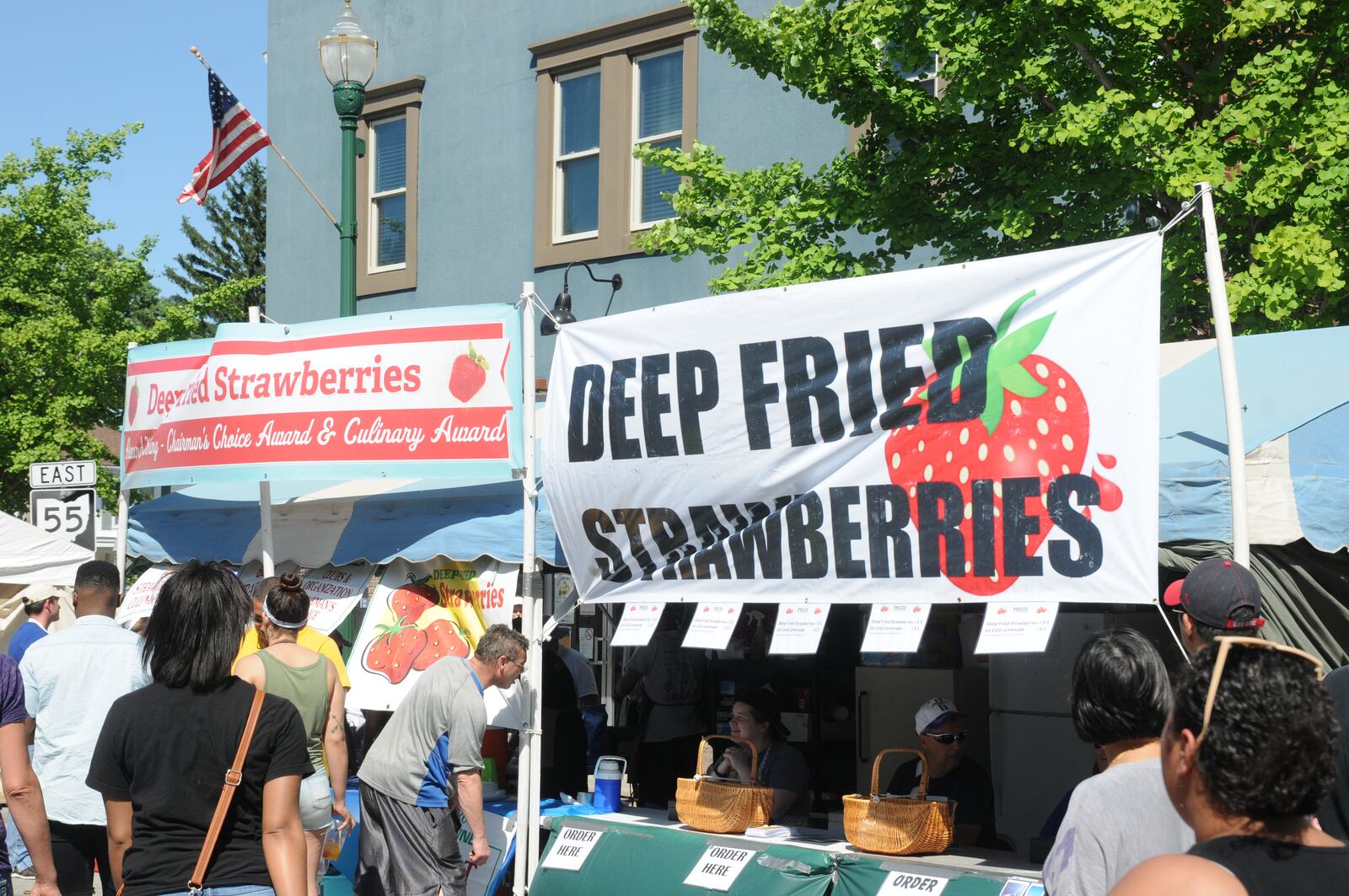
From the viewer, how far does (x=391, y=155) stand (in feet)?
57.1

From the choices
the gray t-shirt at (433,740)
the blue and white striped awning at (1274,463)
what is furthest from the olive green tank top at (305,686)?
the blue and white striped awning at (1274,463)

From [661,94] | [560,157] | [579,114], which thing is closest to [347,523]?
[661,94]

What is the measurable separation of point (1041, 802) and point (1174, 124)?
4.22 meters

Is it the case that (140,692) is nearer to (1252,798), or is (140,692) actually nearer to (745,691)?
(1252,798)

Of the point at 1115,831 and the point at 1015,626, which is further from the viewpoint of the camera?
the point at 1015,626

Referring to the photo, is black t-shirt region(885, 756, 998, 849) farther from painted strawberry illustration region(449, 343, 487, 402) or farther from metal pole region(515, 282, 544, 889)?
painted strawberry illustration region(449, 343, 487, 402)

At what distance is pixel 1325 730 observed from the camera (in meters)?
2.29

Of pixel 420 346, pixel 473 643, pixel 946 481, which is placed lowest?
pixel 473 643

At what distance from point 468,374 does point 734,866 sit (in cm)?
308

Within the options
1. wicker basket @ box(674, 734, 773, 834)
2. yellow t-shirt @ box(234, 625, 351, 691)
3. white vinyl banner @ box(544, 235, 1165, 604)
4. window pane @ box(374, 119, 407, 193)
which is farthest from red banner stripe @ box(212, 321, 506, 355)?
window pane @ box(374, 119, 407, 193)

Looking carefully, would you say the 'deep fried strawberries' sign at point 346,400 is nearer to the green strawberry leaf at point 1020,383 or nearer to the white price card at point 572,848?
the white price card at point 572,848

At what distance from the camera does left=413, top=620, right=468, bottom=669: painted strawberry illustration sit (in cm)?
823

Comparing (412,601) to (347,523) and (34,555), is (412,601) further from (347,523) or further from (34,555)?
(34,555)

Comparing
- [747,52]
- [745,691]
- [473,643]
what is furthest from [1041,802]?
[747,52]
